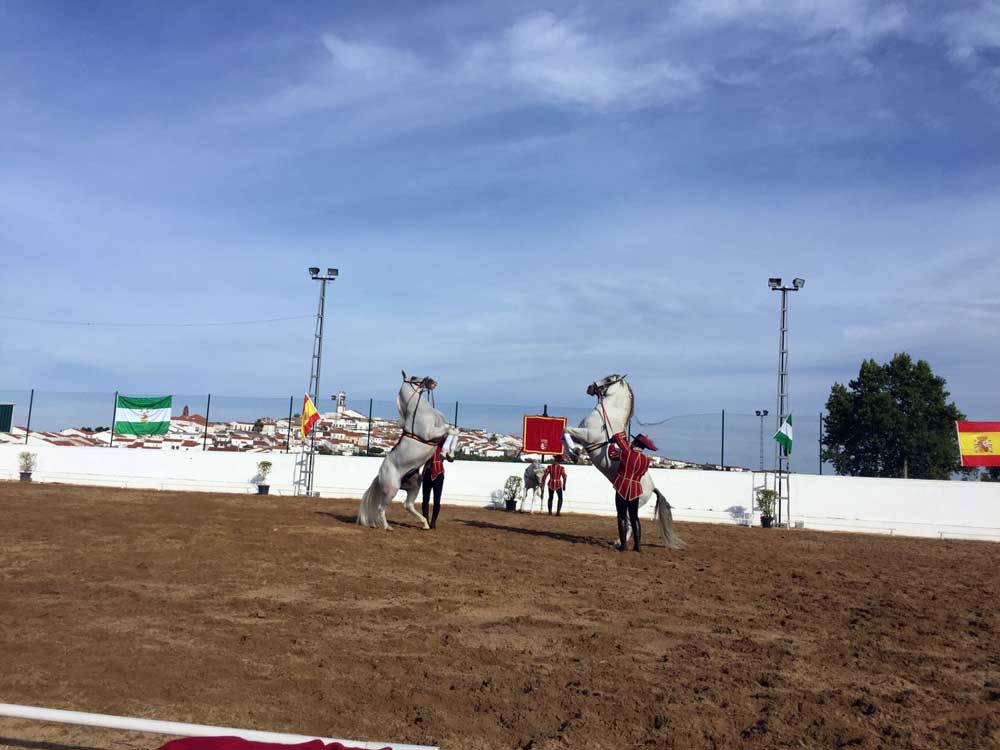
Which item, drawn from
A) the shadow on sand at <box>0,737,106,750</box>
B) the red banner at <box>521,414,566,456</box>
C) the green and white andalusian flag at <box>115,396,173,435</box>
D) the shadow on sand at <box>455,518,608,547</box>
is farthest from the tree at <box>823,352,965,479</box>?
the shadow on sand at <box>0,737,106,750</box>

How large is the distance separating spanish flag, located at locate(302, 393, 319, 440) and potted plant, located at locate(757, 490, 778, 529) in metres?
13.5

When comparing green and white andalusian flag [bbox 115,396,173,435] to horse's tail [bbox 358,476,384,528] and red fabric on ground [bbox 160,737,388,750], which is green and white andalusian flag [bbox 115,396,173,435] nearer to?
horse's tail [bbox 358,476,384,528]

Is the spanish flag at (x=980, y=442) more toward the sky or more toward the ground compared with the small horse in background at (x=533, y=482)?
more toward the sky

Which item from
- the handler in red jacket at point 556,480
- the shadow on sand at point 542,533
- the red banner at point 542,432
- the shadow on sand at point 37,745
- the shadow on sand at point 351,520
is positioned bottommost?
the shadow on sand at point 37,745

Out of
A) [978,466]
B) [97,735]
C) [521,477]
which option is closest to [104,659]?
[97,735]

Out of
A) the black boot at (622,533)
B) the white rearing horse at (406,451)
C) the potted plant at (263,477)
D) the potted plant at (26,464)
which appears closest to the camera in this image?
the black boot at (622,533)

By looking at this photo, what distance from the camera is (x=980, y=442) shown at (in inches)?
912

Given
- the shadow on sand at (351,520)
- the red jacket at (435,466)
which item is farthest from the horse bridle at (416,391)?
the shadow on sand at (351,520)

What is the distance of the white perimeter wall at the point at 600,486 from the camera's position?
2136 cm

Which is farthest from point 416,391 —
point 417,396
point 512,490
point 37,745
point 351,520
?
point 37,745

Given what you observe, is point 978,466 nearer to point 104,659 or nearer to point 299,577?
point 299,577

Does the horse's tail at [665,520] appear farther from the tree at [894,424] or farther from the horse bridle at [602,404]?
the tree at [894,424]

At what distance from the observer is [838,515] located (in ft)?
73.1

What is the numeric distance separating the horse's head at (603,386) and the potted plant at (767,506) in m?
10.3
